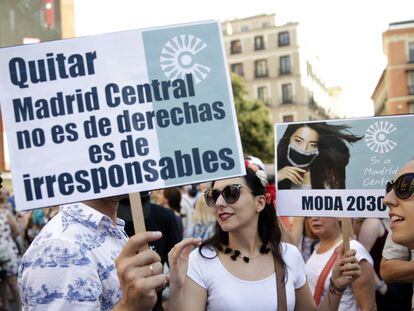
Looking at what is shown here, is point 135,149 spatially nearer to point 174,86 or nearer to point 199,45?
point 174,86

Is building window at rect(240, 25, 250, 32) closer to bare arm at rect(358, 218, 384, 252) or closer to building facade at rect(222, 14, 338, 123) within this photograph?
building facade at rect(222, 14, 338, 123)

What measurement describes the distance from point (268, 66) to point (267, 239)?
220 feet

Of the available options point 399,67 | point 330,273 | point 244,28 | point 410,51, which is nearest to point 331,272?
point 330,273

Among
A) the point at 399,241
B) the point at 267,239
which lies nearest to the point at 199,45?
the point at 399,241

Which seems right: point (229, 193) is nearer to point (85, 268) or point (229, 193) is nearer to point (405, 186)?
point (405, 186)

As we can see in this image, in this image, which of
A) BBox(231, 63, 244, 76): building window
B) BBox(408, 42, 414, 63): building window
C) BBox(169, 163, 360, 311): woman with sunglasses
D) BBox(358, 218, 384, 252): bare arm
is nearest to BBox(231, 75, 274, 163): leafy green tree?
BBox(408, 42, 414, 63): building window

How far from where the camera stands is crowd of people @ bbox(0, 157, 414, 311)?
1.96 meters

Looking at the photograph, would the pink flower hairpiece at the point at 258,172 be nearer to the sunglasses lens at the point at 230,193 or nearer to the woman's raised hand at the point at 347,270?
the sunglasses lens at the point at 230,193

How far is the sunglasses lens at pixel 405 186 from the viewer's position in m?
2.49

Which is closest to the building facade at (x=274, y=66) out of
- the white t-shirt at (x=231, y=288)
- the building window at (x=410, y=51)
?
the building window at (x=410, y=51)

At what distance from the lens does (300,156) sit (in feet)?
11.5

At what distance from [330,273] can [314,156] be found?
0.82m

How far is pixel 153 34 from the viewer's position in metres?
2.02

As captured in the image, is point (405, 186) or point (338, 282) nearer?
point (405, 186)
